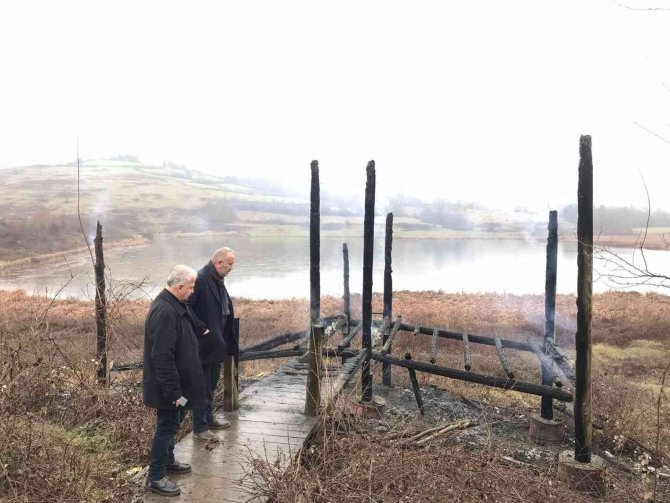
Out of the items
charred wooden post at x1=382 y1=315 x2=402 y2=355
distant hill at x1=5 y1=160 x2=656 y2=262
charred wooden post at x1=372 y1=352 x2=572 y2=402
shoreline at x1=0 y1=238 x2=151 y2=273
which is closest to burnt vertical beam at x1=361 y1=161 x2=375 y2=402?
charred wooden post at x1=372 y1=352 x2=572 y2=402

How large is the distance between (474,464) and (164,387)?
112 inches

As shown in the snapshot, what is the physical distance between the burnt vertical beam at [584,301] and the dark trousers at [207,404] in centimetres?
395

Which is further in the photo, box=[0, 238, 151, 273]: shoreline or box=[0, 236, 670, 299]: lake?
box=[0, 238, 151, 273]: shoreline

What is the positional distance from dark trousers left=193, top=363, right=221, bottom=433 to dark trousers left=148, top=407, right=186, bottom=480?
0.86m

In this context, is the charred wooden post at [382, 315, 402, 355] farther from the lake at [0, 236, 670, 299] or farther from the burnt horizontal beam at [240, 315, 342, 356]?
the lake at [0, 236, 670, 299]

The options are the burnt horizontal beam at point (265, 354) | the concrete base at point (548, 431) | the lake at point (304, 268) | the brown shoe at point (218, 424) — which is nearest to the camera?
the brown shoe at point (218, 424)

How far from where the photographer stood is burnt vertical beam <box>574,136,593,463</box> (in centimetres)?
553

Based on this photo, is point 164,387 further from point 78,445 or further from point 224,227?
point 224,227

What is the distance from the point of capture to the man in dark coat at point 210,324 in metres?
5.05

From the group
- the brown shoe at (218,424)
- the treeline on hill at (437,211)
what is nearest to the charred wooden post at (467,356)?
the brown shoe at (218,424)

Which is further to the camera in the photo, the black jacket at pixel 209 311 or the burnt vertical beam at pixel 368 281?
the burnt vertical beam at pixel 368 281

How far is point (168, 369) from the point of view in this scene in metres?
3.93

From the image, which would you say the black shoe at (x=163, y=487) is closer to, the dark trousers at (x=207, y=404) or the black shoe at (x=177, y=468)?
the black shoe at (x=177, y=468)

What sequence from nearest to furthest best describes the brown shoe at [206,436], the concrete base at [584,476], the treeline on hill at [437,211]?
the brown shoe at [206,436]
the concrete base at [584,476]
the treeline on hill at [437,211]
